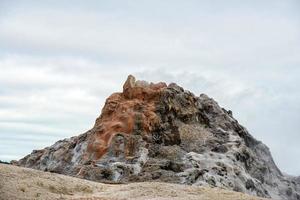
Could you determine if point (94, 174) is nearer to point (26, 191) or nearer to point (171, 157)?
point (171, 157)

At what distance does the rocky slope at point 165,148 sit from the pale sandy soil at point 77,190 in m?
13.8

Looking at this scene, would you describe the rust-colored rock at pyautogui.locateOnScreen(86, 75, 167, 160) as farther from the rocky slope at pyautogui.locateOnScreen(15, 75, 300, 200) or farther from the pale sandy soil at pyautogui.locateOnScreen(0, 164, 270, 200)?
the pale sandy soil at pyautogui.locateOnScreen(0, 164, 270, 200)

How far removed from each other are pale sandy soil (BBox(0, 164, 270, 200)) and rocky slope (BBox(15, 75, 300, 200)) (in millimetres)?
13826

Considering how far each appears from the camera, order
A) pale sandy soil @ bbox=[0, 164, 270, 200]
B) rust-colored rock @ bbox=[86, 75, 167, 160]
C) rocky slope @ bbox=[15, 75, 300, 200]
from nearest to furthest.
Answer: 1. pale sandy soil @ bbox=[0, 164, 270, 200]
2. rocky slope @ bbox=[15, 75, 300, 200]
3. rust-colored rock @ bbox=[86, 75, 167, 160]

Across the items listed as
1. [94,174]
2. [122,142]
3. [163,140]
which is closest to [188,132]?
[163,140]

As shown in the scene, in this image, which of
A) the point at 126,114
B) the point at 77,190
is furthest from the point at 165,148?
the point at 77,190

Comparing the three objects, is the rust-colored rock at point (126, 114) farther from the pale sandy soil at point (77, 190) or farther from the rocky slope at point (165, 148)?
the pale sandy soil at point (77, 190)

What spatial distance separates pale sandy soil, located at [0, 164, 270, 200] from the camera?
2950cm

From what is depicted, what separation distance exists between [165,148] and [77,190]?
21263 mm

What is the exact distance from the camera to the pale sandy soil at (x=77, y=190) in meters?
29.5

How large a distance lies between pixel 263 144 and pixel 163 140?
670 inches

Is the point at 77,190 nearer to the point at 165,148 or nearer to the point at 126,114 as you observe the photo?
the point at 165,148

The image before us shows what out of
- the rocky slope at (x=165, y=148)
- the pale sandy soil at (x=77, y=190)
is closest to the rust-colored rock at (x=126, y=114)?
the rocky slope at (x=165, y=148)

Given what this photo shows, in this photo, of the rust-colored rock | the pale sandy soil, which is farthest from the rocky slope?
the pale sandy soil
